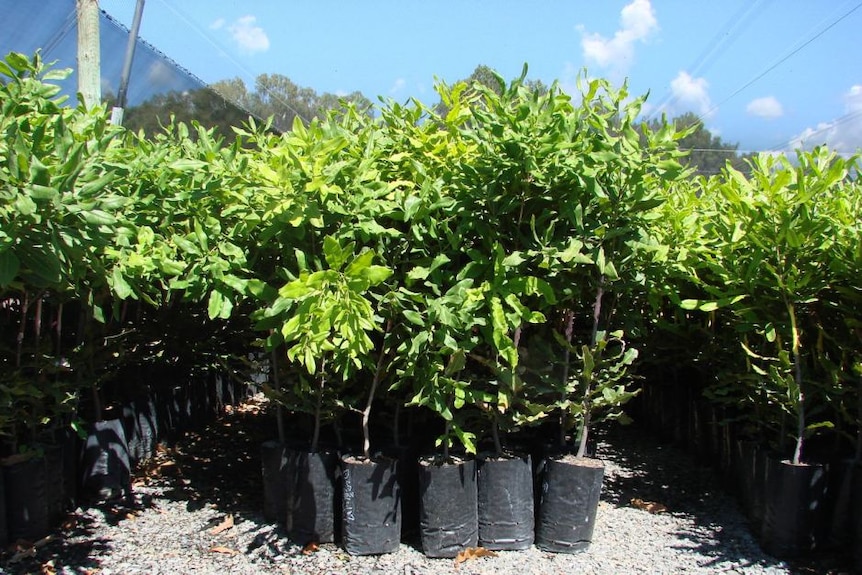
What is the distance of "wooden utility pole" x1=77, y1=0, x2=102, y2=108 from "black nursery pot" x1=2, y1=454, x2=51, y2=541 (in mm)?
3501

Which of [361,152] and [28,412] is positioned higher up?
[361,152]

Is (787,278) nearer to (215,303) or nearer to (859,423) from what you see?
(859,423)

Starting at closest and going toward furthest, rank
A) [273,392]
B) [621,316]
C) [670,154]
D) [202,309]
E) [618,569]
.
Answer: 1. [670,154]
2. [618,569]
3. [273,392]
4. [621,316]
5. [202,309]

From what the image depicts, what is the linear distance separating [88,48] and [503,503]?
5.05 m

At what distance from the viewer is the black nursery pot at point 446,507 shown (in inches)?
119

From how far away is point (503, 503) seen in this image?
122 inches

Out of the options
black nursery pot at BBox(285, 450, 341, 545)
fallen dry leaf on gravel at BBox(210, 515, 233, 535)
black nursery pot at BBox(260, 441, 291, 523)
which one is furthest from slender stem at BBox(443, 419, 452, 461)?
fallen dry leaf on gravel at BBox(210, 515, 233, 535)

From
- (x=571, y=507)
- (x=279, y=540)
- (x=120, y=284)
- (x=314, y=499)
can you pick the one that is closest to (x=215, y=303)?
(x=120, y=284)

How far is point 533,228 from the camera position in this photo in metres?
2.77

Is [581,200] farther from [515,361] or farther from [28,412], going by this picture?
[28,412]

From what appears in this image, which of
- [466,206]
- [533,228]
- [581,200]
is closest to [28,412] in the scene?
[466,206]

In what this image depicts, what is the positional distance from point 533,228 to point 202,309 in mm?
2592

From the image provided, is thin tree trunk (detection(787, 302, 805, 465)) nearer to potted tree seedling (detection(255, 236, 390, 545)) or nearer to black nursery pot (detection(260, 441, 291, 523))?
potted tree seedling (detection(255, 236, 390, 545))

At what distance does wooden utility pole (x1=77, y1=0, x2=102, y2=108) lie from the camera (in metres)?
5.59
